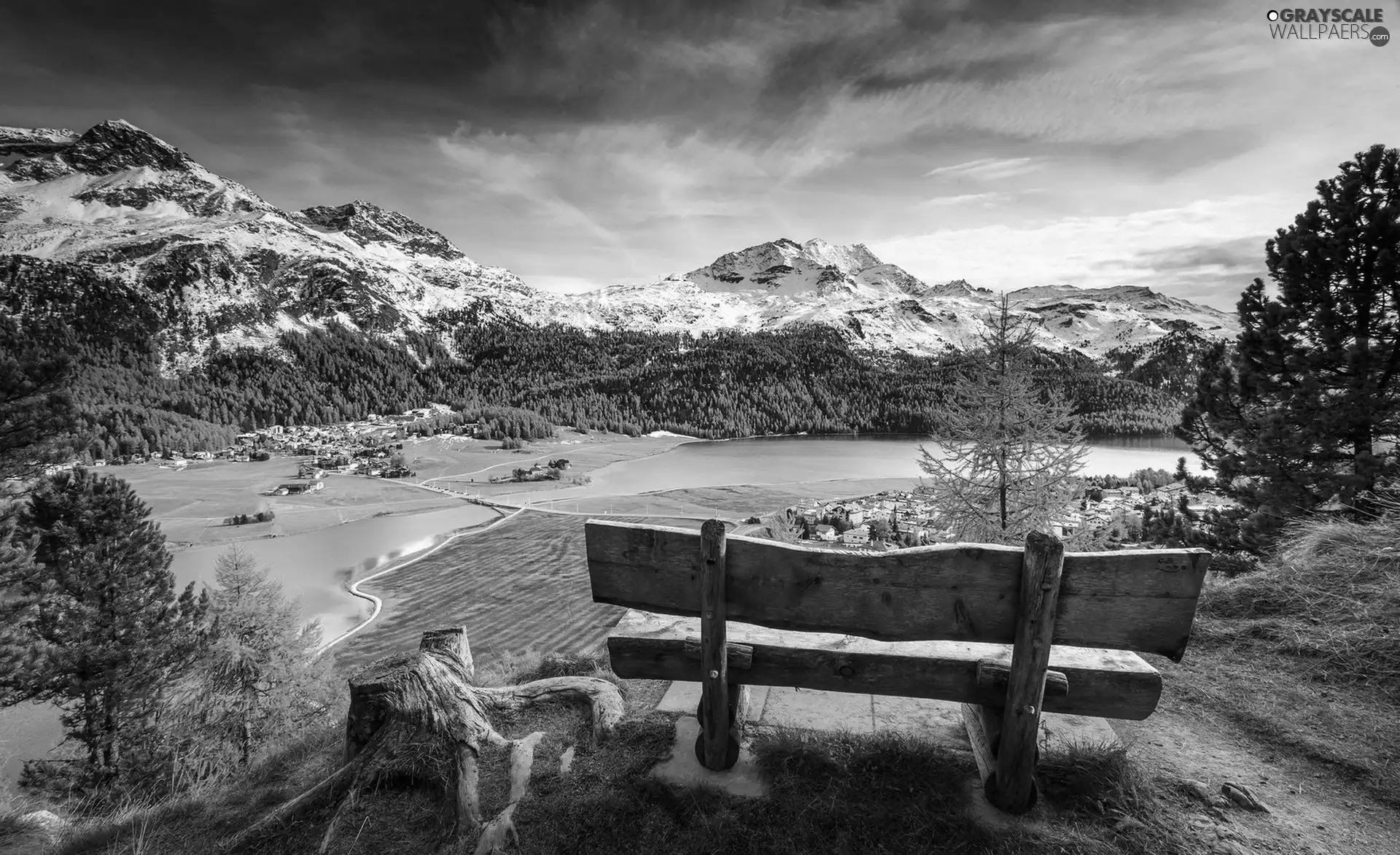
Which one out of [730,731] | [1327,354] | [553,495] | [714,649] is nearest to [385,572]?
[553,495]

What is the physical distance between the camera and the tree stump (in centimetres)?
403

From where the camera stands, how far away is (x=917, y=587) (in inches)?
127

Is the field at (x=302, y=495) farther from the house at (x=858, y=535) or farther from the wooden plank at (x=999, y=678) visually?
the wooden plank at (x=999, y=678)

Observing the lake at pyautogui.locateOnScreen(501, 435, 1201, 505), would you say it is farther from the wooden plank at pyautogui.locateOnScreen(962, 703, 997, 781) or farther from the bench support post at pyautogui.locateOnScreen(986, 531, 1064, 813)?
the bench support post at pyautogui.locateOnScreen(986, 531, 1064, 813)

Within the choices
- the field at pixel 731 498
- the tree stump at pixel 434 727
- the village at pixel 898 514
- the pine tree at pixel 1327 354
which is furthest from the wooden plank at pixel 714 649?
the field at pixel 731 498

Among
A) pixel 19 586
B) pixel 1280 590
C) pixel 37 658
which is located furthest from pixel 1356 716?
pixel 37 658

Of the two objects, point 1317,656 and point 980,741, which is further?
point 1317,656

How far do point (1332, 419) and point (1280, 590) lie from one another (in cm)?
934

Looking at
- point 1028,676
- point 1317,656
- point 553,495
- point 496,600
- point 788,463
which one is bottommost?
point 496,600

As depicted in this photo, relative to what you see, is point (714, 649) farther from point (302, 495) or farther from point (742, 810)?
point (302, 495)

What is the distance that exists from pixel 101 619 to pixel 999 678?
27.7m

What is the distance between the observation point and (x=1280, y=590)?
725cm

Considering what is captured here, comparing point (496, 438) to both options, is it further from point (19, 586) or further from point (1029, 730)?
point (1029, 730)

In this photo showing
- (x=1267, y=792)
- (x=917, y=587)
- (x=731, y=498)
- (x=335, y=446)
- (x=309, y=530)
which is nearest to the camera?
(x=917, y=587)
